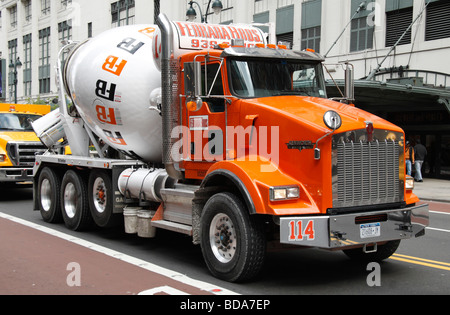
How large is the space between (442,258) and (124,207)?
16.8 ft

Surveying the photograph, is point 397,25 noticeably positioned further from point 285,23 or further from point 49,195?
point 49,195

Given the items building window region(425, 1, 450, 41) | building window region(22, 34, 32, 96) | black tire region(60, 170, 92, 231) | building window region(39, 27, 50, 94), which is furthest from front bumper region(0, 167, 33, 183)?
building window region(22, 34, 32, 96)

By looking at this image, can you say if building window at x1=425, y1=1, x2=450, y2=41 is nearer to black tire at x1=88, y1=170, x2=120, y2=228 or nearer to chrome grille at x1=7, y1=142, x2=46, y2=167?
chrome grille at x1=7, y1=142, x2=46, y2=167

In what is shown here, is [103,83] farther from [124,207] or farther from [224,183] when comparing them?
[224,183]

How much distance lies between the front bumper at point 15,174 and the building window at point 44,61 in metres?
41.6

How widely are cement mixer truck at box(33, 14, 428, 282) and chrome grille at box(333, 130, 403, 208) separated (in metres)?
0.02

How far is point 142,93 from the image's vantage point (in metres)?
8.88

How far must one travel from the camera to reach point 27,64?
2334 inches

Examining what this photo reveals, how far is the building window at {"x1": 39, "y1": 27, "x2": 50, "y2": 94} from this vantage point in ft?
178

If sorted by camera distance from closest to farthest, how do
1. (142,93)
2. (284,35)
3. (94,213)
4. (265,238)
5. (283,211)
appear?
(283,211), (265,238), (142,93), (94,213), (284,35)

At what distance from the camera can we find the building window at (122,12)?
4203cm

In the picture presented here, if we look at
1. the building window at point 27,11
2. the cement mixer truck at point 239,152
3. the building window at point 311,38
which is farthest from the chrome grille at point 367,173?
the building window at point 27,11

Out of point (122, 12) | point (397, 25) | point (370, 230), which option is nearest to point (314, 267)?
point (370, 230)

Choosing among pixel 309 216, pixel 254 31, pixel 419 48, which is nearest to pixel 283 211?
pixel 309 216
